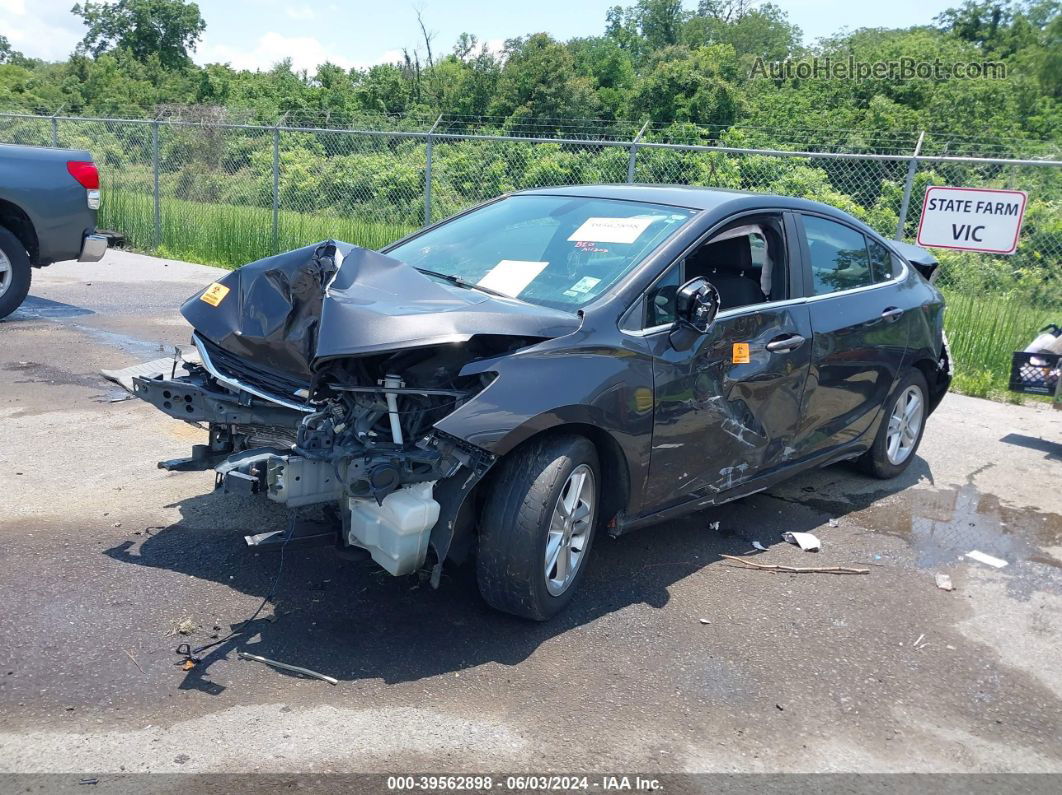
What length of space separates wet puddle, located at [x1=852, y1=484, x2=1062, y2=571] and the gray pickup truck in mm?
7997

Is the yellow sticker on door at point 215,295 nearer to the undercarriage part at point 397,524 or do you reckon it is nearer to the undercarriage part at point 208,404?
the undercarriage part at point 208,404

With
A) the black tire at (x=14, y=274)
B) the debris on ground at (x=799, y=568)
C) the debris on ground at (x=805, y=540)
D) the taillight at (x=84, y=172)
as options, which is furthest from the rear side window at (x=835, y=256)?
the black tire at (x=14, y=274)

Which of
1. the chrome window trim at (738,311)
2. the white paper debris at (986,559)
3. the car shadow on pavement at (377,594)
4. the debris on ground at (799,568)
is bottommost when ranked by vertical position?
Result: the white paper debris at (986,559)

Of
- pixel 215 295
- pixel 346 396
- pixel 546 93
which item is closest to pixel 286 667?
pixel 346 396

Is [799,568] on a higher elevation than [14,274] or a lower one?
lower

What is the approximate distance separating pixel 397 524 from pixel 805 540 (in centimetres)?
258

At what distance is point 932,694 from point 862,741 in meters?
0.54

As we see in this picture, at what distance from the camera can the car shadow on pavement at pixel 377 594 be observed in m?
3.71

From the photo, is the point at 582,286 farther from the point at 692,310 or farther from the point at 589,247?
the point at 692,310

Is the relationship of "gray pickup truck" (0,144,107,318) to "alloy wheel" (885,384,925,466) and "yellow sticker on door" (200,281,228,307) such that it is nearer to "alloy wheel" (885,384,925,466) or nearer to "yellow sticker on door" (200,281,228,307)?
"yellow sticker on door" (200,281,228,307)

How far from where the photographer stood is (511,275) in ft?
14.9

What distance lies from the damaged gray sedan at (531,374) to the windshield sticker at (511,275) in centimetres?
1

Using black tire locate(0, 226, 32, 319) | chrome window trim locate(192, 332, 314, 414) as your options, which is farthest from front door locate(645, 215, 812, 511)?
black tire locate(0, 226, 32, 319)

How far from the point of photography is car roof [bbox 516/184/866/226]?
482 centimetres
